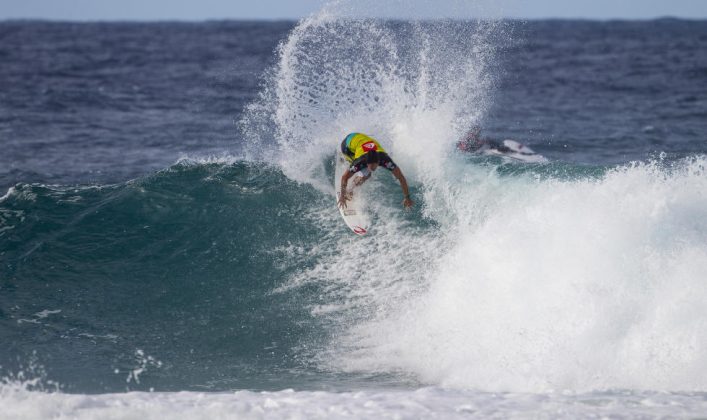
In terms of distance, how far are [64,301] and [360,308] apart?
3.80 metres

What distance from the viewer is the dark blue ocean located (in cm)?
749

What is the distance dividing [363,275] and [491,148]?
17.2 ft

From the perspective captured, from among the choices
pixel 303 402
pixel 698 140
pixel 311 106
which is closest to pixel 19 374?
pixel 303 402

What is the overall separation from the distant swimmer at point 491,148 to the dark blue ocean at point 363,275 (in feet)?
1.54

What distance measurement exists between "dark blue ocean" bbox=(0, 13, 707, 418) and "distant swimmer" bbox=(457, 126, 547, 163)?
1.54ft

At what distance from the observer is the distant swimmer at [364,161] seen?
10.8 m

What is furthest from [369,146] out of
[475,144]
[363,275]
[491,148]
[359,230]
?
[491,148]

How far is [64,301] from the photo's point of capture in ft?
32.2

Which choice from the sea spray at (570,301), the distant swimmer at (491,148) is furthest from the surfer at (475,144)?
the sea spray at (570,301)

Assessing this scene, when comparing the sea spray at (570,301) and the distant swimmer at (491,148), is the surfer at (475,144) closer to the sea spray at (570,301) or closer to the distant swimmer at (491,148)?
the distant swimmer at (491,148)

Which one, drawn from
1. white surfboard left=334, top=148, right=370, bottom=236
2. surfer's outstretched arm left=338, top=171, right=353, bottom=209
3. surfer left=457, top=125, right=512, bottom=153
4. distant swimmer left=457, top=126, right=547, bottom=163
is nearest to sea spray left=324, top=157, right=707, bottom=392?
white surfboard left=334, top=148, right=370, bottom=236

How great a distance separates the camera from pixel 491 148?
14.5m

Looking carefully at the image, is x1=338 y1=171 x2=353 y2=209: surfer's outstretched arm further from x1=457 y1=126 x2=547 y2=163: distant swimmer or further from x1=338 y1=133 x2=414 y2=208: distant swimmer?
x1=457 y1=126 x2=547 y2=163: distant swimmer

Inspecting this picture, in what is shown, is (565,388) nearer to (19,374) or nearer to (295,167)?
(19,374)
